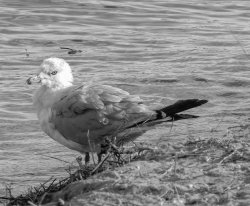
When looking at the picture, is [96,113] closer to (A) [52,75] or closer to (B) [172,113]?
(B) [172,113]

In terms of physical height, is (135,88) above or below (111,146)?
below

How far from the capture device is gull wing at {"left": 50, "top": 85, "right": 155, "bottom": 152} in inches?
293

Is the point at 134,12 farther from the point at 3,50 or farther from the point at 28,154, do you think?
the point at 28,154

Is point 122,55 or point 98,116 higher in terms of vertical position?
point 98,116

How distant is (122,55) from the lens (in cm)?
1313

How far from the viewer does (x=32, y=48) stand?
44.0 feet

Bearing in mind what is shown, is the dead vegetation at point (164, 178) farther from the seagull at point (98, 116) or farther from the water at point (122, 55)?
the water at point (122, 55)

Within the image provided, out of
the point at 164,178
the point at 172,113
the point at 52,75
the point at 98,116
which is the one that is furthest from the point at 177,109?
the point at 164,178

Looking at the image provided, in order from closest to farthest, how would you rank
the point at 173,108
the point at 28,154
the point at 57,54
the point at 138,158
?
the point at 138,158, the point at 173,108, the point at 28,154, the point at 57,54

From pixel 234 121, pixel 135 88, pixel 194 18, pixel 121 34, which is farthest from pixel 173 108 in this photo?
pixel 194 18

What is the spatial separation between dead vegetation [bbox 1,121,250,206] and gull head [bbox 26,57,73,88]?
1759mm

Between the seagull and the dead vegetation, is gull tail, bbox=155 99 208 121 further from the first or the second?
the dead vegetation

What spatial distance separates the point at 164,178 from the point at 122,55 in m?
7.62

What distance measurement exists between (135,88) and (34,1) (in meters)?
6.08
